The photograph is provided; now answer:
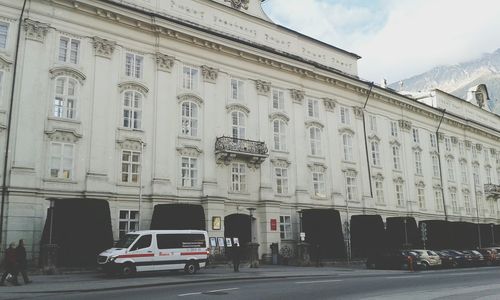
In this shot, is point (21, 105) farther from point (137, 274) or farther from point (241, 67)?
point (241, 67)

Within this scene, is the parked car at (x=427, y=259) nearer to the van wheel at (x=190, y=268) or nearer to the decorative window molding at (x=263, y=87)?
the van wheel at (x=190, y=268)

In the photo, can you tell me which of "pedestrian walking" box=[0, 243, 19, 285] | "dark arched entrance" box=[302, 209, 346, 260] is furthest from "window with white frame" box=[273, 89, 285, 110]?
"pedestrian walking" box=[0, 243, 19, 285]

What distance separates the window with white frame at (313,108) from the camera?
40719 millimetres

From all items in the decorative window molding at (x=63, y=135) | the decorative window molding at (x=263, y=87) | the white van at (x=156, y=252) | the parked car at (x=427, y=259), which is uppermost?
the decorative window molding at (x=263, y=87)

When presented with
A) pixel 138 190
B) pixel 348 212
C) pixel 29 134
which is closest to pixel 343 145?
pixel 348 212

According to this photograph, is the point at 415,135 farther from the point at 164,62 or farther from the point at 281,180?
the point at 164,62

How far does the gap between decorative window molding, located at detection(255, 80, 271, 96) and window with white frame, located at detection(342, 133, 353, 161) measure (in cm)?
936

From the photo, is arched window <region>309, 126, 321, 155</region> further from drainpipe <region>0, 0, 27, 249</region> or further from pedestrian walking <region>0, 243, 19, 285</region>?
pedestrian walking <region>0, 243, 19, 285</region>

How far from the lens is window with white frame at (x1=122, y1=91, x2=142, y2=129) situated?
30.4m

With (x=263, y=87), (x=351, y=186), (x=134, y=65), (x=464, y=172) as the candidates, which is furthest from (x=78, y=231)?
(x=464, y=172)

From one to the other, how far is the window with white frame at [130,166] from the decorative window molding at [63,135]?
3.09 meters

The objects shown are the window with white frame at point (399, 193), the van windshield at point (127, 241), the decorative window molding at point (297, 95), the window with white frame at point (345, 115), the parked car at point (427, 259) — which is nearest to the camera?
the van windshield at point (127, 241)

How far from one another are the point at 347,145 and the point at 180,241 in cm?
2260

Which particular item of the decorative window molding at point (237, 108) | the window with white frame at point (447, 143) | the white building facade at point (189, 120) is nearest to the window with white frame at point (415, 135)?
the white building facade at point (189, 120)
